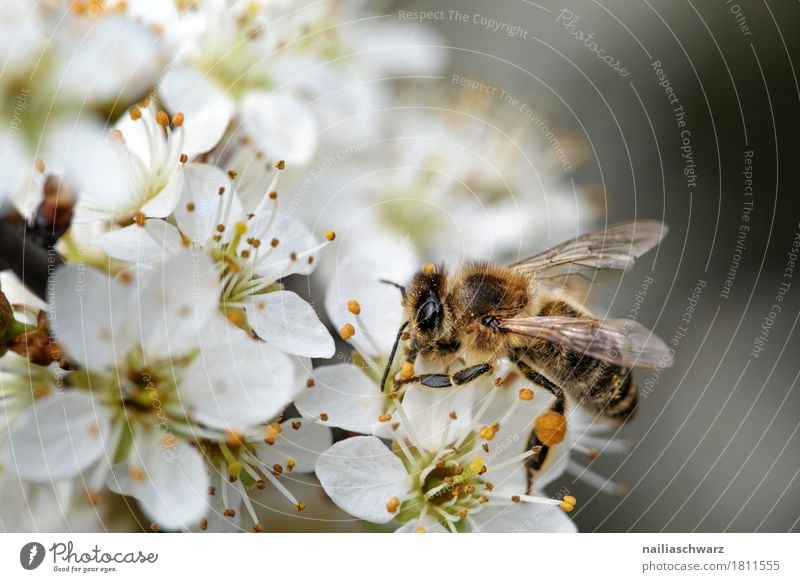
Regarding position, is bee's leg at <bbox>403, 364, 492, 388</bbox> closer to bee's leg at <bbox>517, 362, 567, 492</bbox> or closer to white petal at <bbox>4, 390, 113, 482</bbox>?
bee's leg at <bbox>517, 362, 567, 492</bbox>

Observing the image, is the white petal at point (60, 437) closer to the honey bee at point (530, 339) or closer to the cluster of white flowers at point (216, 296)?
the cluster of white flowers at point (216, 296)

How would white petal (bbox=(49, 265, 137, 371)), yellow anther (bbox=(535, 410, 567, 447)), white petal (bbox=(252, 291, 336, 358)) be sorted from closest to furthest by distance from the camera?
white petal (bbox=(49, 265, 137, 371)), white petal (bbox=(252, 291, 336, 358)), yellow anther (bbox=(535, 410, 567, 447))

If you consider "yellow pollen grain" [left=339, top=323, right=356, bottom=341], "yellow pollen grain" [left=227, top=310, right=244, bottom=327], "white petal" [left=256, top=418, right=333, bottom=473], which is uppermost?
"yellow pollen grain" [left=339, top=323, right=356, bottom=341]

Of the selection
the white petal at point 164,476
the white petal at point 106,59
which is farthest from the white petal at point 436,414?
the white petal at point 106,59

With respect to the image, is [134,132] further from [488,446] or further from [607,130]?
[607,130]

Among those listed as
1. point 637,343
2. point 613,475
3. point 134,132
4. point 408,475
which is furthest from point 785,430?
point 134,132

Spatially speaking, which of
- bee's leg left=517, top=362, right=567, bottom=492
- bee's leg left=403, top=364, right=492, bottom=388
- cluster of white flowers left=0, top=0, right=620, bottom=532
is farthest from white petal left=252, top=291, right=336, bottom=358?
bee's leg left=517, top=362, right=567, bottom=492
